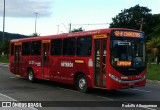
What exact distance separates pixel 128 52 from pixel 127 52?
0.06 m

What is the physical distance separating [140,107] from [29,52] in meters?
11.5

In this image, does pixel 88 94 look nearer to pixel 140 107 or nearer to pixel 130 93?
pixel 130 93

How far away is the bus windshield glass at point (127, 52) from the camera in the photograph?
15422 mm

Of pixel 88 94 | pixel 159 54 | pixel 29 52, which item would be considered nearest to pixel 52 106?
pixel 88 94

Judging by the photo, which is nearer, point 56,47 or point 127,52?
point 127,52

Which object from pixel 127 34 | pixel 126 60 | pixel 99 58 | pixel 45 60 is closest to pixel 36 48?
pixel 45 60

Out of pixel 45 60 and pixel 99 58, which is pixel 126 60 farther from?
pixel 45 60

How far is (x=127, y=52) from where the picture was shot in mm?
15758

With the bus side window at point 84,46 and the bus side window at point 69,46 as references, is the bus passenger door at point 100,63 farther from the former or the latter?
the bus side window at point 69,46

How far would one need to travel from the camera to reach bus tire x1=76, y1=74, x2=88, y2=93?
55.2 ft

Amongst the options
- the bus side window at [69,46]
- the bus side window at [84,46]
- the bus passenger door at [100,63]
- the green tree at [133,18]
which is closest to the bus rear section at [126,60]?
the bus passenger door at [100,63]

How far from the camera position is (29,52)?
22.7m

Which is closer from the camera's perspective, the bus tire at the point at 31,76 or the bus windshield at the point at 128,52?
the bus windshield at the point at 128,52

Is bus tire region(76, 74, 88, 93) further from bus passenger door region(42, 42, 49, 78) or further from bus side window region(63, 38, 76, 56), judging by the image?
bus passenger door region(42, 42, 49, 78)
